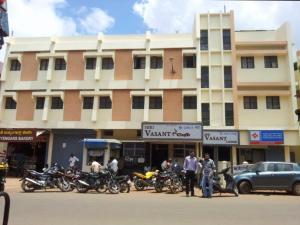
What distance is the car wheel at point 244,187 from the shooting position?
58.5 feet

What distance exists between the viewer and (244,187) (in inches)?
703

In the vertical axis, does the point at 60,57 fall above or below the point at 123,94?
above

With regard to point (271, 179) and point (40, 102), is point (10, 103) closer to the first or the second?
point (40, 102)

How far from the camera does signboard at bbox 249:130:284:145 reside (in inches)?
1115

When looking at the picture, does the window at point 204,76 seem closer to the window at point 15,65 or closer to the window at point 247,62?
the window at point 247,62

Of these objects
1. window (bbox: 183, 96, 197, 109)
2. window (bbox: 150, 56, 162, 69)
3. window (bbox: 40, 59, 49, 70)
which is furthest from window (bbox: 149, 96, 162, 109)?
window (bbox: 40, 59, 49, 70)

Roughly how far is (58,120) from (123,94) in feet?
18.6

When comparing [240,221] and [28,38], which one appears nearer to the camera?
[240,221]

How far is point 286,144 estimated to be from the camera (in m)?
28.5

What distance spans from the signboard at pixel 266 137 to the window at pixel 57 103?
603 inches

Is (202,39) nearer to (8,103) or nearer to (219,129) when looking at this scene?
(219,129)

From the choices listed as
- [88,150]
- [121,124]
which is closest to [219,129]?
[121,124]

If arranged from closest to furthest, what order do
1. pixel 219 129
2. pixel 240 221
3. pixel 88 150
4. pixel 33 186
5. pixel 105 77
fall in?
pixel 240 221
pixel 33 186
pixel 88 150
pixel 219 129
pixel 105 77

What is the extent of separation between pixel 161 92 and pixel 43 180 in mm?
13933
